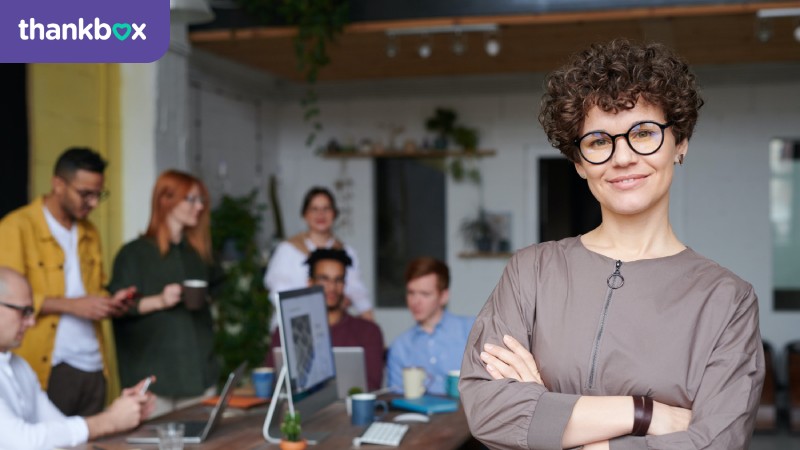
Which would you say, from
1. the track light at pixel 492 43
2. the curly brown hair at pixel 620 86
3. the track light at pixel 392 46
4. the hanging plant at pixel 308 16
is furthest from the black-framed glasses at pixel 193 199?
the curly brown hair at pixel 620 86

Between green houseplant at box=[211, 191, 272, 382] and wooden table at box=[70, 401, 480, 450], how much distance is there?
3178 mm

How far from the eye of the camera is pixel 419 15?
17.5 ft

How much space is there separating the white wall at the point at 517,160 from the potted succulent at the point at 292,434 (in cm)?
501

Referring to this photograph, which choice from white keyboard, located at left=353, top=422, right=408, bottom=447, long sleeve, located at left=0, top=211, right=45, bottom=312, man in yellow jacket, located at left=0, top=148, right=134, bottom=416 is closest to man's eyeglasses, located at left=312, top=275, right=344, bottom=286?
man in yellow jacket, located at left=0, top=148, right=134, bottom=416

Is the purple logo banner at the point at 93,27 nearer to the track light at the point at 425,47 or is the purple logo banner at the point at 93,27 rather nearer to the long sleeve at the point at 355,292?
the long sleeve at the point at 355,292

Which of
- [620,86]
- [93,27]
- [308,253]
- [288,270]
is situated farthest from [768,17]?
[620,86]

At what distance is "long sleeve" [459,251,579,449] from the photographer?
4.88 feet

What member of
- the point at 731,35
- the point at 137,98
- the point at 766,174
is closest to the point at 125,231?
the point at 137,98

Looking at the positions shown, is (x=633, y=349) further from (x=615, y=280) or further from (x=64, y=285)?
(x=64, y=285)

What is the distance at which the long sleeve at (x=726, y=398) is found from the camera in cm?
145

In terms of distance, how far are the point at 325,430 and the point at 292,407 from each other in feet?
0.83

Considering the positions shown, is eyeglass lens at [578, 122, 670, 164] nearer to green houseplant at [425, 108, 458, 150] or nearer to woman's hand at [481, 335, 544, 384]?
Answer: woman's hand at [481, 335, 544, 384]

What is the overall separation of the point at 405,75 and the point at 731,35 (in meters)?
2.73

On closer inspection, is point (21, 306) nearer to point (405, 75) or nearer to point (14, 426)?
point (14, 426)
